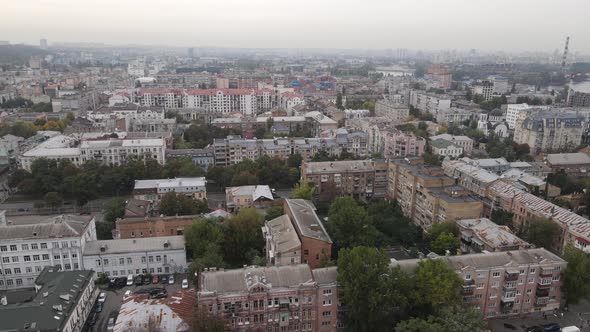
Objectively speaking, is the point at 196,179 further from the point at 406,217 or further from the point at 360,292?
the point at 360,292

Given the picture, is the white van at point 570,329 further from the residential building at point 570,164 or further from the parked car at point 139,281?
the residential building at point 570,164

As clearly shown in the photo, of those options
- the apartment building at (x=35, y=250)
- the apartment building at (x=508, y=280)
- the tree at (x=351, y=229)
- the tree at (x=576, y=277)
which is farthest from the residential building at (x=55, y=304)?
the tree at (x=576, y=277)

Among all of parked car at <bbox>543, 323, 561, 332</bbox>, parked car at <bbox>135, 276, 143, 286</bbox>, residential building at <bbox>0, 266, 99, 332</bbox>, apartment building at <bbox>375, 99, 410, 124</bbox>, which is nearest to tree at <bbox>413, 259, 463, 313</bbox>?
parked car at <bbox>543, 323, 561, 332</bbox>

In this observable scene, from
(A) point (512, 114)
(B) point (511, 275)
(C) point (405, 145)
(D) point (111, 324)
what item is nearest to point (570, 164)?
(C) point (405, 145)

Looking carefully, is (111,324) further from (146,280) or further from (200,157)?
(200,157)

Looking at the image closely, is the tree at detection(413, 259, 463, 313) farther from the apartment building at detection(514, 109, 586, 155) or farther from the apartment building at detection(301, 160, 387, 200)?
the apartment building at detection(514, 109, 586, 155)

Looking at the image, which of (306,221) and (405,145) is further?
(405,145)
